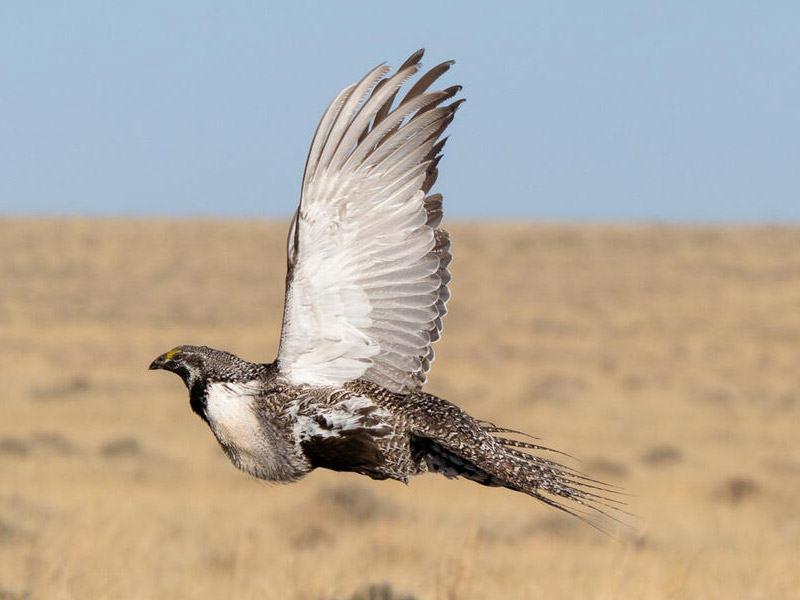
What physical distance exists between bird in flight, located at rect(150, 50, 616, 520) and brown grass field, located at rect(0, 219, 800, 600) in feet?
2.89

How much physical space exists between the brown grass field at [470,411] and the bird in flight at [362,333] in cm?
88

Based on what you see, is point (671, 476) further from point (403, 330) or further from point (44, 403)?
point (403, 330)

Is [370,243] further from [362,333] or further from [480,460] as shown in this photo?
[480,460]

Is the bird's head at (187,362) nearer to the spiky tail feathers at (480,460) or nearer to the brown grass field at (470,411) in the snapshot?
the spiky tail feathers at (480,460)

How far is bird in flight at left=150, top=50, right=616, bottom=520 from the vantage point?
14.0ft

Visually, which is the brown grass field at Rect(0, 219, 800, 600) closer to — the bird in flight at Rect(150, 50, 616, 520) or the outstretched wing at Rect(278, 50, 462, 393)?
the bird in flight at Rect(150, 50, 616, 520)

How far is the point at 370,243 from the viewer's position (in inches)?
173

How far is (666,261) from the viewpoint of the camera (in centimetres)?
5562

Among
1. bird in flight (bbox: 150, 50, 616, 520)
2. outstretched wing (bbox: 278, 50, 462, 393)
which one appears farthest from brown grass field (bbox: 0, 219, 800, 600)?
outstretched wing (bbox: 278, 50, 462, 393)

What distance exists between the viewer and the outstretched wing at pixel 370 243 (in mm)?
4242

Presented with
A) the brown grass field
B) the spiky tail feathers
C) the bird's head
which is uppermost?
the bird's head

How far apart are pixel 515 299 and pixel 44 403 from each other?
92.3 feet

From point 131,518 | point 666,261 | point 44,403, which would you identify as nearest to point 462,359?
point 44,403

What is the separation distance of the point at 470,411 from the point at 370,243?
1852 cm
